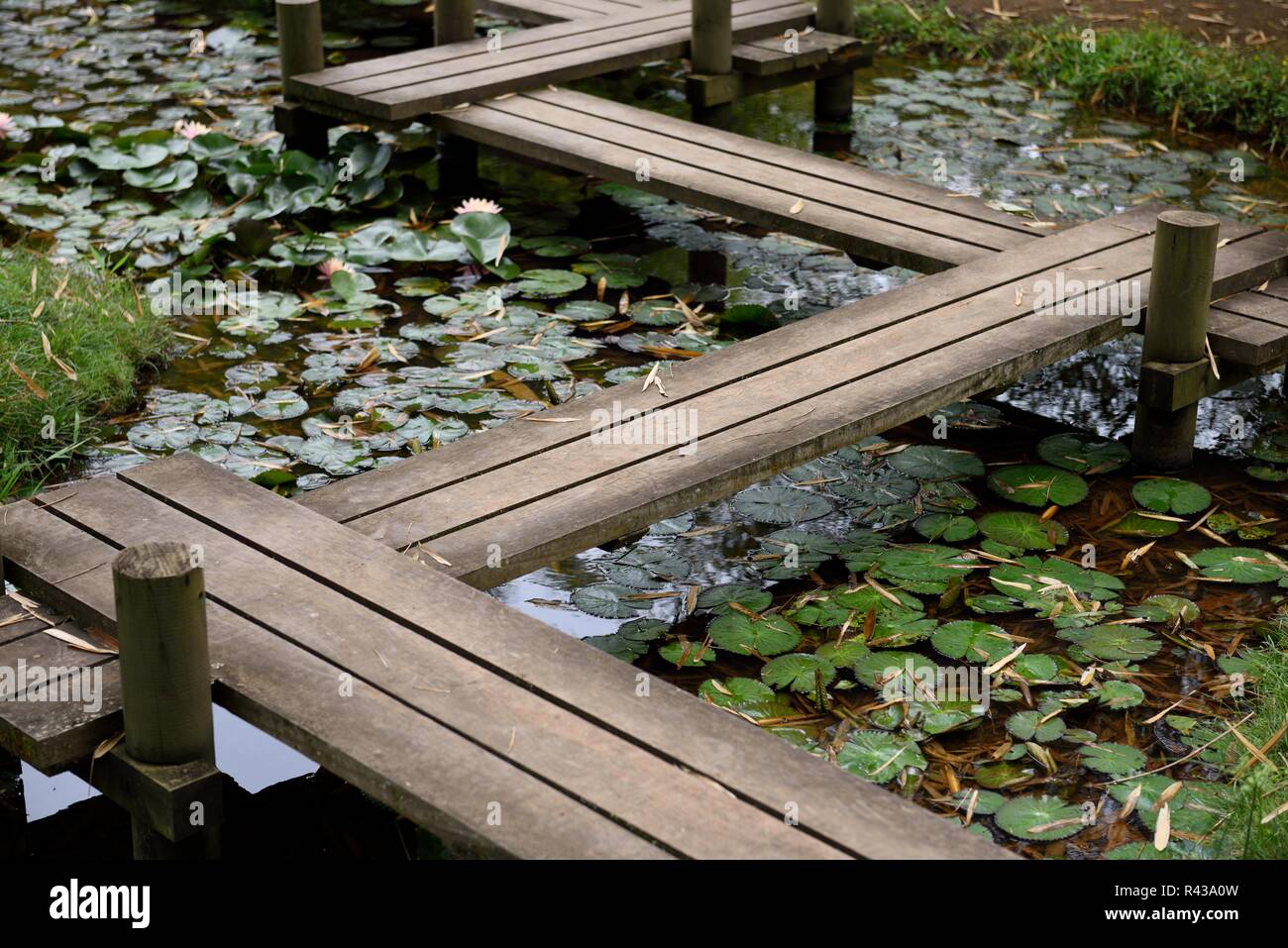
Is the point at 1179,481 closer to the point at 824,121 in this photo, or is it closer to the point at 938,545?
the point at 938,545

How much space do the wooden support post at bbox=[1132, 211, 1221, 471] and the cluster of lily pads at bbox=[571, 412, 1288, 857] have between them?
4.9 inches

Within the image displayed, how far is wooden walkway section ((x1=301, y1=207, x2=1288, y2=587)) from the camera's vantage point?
308cm

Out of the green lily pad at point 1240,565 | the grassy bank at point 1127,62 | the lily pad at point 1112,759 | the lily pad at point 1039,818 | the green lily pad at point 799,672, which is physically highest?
the grassy bank at point 1127,62

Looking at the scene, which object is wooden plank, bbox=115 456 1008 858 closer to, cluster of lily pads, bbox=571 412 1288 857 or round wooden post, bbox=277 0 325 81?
cluster of lily pads, bbox=571 412 1288 857

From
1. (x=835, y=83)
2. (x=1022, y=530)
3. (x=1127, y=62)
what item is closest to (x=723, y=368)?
(x=1022, y=530)

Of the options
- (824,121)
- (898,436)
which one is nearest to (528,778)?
(898,436)

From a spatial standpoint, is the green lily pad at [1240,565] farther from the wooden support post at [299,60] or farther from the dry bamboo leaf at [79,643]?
the wooden support post at [299,60]

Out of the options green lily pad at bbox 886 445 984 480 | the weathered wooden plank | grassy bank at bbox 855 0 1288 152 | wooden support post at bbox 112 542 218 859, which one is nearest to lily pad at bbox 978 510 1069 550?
green lily pad at bbox 886 445 984 480

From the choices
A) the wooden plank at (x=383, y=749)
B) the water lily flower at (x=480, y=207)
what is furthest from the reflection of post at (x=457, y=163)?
the wooden plank at (x=383, y=749)

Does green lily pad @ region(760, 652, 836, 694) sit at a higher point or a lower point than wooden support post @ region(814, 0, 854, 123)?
lower

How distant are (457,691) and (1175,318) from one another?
2199 millimetres

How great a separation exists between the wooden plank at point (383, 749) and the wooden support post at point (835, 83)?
14.6ft

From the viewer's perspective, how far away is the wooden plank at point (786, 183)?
15.0 ft

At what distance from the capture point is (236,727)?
3121 millimetres
